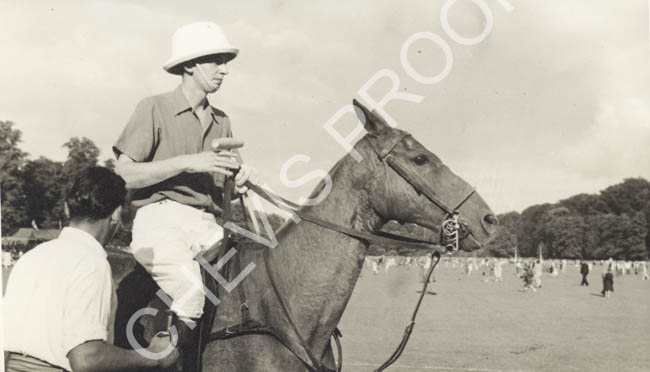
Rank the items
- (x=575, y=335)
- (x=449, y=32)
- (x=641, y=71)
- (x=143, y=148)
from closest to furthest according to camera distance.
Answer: (x=143, y=148), (x=449, y=32), (x=641, y=71), (x=575, y=335)

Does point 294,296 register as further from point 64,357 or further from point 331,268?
point 64,357

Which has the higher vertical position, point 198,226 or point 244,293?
point 198,226

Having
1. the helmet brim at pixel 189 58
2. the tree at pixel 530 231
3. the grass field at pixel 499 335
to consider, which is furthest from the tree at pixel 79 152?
the tree at pixel 530 231

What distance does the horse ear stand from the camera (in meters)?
5.01

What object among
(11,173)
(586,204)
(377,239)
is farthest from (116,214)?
(586,204)

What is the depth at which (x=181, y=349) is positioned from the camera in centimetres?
468

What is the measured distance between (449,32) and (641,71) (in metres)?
15.0

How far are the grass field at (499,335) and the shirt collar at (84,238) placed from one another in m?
6.27

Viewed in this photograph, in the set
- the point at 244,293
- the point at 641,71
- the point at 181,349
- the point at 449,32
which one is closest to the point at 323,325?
the point at 244,293

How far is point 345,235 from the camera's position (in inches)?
196

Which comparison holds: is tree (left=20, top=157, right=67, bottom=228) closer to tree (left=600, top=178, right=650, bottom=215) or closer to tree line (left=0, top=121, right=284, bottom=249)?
tree line (left=0, top=121, right=284, bottom=249)

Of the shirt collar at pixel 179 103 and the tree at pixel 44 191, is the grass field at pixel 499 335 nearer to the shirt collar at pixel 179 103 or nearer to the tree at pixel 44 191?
the shirt collar at pixel 179 103

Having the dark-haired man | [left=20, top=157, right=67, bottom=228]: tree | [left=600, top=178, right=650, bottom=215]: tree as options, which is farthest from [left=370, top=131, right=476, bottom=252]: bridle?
[left=600, top=178, right=650, bottom=215]: tree

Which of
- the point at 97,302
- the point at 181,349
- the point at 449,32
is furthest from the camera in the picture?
the point at 449,32
